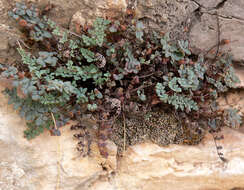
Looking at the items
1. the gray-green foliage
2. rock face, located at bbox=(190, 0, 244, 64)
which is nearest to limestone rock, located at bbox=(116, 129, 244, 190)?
the gray-green foliage

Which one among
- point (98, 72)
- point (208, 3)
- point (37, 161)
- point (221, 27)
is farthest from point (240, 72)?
point (37, 161)

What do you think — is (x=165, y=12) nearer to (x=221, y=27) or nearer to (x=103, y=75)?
(x=221, y=27)

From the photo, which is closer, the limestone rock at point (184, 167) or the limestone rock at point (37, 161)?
the limestone rock at point (37, 161)

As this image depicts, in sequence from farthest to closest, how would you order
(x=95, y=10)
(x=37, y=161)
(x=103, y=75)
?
1. (x=103, y=75)
2. (x=95, y=10)
3. (x=37, y=161)

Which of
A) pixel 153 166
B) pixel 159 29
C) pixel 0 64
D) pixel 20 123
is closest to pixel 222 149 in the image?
pixel 153 166

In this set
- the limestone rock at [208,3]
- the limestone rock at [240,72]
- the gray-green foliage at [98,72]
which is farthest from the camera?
the limestone rock at [240,72]

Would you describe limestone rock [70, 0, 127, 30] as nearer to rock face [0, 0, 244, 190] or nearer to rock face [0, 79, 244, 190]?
rock face [0, 0, 244, 190]

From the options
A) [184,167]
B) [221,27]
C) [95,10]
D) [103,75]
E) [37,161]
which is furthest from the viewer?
[221,27]

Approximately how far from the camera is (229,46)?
3.34 meters

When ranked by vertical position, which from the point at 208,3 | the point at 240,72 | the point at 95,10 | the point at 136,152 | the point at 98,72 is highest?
the point at 208,3

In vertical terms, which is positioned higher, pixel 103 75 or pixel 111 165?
pixel 103 75

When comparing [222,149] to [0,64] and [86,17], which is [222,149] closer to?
[86,17]

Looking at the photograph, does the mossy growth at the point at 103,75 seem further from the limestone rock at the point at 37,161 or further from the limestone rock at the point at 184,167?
the limestone rock at the point at 184,167

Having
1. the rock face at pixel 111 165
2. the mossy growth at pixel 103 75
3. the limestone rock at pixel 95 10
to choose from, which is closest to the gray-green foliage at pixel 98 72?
the mossy growth at pixel 103 75
